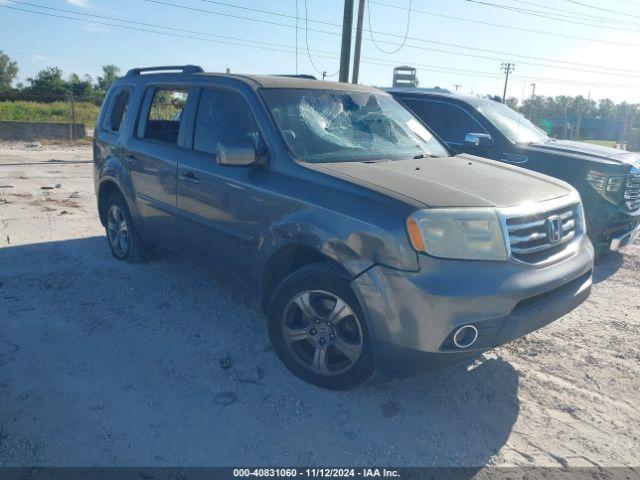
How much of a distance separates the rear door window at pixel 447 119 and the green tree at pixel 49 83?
54409 millimetres

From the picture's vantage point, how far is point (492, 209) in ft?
9.66

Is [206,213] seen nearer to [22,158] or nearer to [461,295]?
[461,295]

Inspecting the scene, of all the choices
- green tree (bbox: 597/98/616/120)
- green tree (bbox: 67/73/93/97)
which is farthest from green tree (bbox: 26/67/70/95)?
green tree (bbox: 597/98/616/120)

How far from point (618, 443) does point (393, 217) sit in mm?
1762

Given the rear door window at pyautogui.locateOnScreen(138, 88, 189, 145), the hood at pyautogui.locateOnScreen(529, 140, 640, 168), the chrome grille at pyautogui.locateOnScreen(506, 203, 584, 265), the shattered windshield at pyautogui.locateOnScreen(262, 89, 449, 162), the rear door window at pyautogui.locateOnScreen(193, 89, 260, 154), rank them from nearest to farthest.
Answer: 1. the chrome grille at pyautogui.locateOnScreen(506, 203, 584, 265)
2. the shattered windshield at pyautogui.locateOnScreen(262, 89, 449, 162)
3. the rear door window at pyautogui.locateOnScreen(193, 89, 260, 154)
4. the rear door window at pyautogui.locateOnScreen(138, 88, 189, 145)
5. the hood at pyautogui.locateOnScreen(529, 140, 640, 168)

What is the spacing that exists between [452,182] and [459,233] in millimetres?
603

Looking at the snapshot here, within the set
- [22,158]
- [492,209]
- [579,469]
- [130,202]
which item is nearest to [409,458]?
[579,469]

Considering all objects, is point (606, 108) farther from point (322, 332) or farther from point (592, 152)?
point (322, 332)

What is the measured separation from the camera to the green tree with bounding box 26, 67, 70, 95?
2100 inches

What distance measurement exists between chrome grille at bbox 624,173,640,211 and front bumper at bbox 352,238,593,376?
12.6ft

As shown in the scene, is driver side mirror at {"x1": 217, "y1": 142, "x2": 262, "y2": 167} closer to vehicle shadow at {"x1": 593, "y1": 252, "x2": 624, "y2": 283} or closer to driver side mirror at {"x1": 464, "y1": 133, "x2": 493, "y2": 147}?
driver side mirror at {"x1": 464, "y1": 133, "x2": 493, "y2": 147}

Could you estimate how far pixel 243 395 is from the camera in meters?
3.24

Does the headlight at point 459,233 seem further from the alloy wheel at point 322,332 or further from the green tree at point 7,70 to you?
the green tree at point 7,70

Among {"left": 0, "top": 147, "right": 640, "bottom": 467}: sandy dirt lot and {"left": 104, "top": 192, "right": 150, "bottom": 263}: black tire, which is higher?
{"left": 104, "top": 192, "right": 150, "bottom": 263}: black tire
